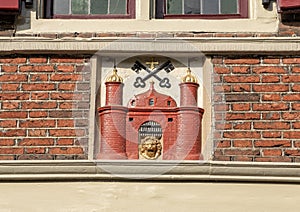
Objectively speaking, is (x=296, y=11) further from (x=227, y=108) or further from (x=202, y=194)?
(x=202, y=194)

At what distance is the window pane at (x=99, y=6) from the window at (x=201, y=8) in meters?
0.41

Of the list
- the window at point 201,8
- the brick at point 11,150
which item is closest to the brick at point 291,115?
the window at point 201,8

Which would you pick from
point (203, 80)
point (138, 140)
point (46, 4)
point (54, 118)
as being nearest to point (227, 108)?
point (203, 80)

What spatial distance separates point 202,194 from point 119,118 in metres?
0.90

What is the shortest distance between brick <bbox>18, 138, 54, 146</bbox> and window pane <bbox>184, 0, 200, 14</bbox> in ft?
4.75

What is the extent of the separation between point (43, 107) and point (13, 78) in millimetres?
325

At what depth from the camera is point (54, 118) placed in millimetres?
5379

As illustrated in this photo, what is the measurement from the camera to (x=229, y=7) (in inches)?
224

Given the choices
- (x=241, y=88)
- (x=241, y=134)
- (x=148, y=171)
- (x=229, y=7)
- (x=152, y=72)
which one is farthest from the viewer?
(x=229, y=7)

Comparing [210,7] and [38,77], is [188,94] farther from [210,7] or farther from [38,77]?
[38,77]

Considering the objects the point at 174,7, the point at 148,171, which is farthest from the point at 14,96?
the point at 174,7

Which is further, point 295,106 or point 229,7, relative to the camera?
point 229,7

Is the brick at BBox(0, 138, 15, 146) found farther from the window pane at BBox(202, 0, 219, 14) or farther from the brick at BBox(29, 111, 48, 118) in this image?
the window pane at BBox(202, 0, 219, 14)

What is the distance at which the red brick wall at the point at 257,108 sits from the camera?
5273 millimetres
